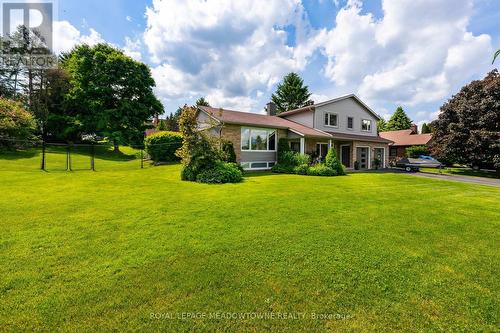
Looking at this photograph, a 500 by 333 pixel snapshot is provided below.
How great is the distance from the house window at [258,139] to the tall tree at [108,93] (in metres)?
15.6

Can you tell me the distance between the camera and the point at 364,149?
2264 centimetres

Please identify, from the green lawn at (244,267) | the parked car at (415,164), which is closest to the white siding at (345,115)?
the parked car at (415,164)

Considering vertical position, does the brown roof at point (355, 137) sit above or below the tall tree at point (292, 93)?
below

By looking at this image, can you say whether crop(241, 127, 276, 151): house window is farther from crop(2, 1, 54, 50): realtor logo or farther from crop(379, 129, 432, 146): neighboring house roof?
crop(379, 129, 432, 146): neighboring house roof

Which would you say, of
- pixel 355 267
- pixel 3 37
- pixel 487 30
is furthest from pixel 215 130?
pixel 3 37

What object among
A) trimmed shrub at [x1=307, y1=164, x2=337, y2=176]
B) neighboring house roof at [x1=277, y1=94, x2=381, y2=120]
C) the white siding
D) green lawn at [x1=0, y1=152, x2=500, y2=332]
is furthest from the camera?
the white siding

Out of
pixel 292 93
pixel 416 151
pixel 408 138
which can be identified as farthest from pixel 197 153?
pixel 292 93

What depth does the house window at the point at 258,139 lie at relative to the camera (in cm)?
1602

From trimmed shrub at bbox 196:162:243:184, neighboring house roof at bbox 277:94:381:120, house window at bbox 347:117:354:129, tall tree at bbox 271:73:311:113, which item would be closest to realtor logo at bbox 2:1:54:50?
trimmed shrub at bbox 196:162:243:184

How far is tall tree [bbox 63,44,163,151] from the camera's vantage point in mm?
24547

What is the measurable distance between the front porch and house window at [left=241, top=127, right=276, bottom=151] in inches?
72.3

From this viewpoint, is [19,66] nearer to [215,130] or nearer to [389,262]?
[215,130]

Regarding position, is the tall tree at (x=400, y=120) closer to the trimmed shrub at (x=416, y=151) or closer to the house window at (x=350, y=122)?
the trimmed shrub at (x=416, y=151)

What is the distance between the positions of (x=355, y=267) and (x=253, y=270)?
1.52 meters
